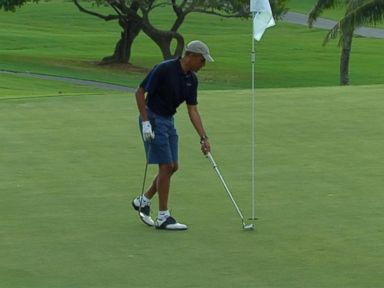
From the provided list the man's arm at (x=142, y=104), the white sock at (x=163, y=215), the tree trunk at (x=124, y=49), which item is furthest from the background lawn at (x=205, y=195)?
the tree trunk at (x=124, y=49)

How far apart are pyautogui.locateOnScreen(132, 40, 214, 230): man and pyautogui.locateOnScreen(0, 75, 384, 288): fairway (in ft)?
1.51

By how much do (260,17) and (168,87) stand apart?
153 cm

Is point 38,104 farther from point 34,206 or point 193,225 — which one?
point 193,225

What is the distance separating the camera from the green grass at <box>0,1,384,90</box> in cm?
4431

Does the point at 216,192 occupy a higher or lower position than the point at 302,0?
higher

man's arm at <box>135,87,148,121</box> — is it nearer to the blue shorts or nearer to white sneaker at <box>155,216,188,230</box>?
the blue shorts

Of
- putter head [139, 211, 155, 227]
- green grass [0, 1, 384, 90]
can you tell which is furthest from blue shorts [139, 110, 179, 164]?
green grass [0, 1, 384, 90]

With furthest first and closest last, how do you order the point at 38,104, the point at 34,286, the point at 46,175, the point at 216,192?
the point at 38,104 < the point at 46,175 < the point at 216,192 < the point at 34,286

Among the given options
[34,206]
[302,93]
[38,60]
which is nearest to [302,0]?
[38,60]

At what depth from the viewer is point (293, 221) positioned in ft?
34.3

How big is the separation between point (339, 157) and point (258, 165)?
3.95 ft

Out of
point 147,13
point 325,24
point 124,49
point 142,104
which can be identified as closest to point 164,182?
point 142,104

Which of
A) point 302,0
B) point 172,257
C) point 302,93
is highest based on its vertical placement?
point 172,257

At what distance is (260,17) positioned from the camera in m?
11.0
